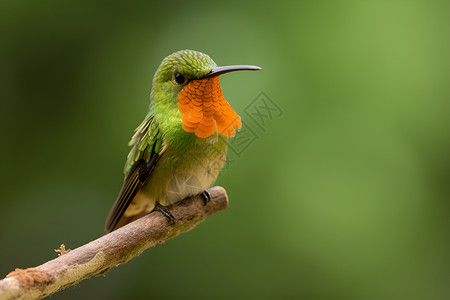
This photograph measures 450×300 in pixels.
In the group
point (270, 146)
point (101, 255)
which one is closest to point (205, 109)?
point (101, 255)

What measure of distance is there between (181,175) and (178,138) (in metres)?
0.23

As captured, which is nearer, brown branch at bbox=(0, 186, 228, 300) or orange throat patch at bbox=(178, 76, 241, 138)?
brown branch at bbox=(0, 186, 228, 300)

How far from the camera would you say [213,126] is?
2719mm

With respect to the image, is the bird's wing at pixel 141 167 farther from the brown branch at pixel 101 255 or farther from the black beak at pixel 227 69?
the black beak at pixel 227 69

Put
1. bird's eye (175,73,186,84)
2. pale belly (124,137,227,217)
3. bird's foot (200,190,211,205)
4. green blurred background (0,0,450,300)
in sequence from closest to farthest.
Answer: bird's eye (175,73,186,84) < pale belly (124,137,227,217) < bird's foot (200,190,211,205) < green blurred background (0,0,450,300)

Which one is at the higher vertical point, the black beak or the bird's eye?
the bird's eye

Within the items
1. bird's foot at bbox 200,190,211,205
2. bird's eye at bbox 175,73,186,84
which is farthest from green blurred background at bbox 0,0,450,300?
bird's eye at bbox 175,73,186,84

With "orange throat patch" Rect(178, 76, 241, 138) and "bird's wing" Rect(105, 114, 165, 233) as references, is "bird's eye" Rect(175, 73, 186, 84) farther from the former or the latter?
"bird's wing" Rect(105, 114, 165, 233)

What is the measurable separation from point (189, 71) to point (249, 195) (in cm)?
167

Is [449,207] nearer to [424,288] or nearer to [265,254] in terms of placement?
[424,288]

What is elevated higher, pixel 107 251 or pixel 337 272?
pixel 107 251

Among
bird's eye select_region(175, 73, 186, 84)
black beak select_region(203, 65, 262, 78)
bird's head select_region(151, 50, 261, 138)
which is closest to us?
black beak select_region(203, 65, 262, 78)

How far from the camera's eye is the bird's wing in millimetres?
2842

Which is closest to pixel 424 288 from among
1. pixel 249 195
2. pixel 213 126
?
pixel 249 195
